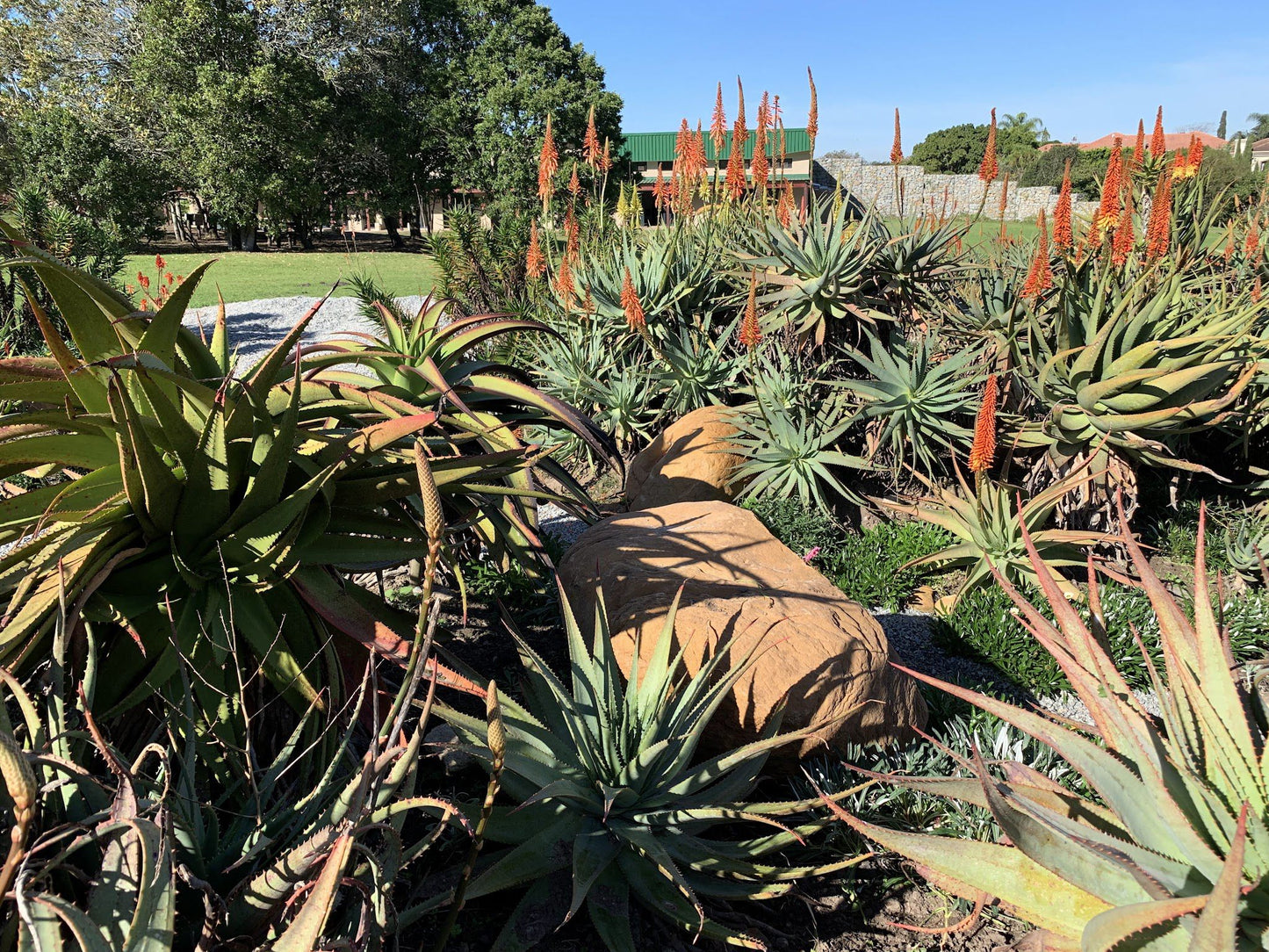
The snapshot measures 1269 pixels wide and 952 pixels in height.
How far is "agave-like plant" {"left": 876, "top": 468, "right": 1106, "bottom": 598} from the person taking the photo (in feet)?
14.9

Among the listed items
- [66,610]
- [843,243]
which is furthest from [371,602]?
[843,243]

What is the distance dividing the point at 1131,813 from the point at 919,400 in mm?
4147

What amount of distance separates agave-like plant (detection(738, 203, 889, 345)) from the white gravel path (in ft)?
24.6

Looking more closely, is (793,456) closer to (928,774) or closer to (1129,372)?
(1129,372)

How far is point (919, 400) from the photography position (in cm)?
547

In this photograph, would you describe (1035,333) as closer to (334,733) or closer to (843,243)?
(843,243)

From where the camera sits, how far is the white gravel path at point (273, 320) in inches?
478

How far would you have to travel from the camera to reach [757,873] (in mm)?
2271

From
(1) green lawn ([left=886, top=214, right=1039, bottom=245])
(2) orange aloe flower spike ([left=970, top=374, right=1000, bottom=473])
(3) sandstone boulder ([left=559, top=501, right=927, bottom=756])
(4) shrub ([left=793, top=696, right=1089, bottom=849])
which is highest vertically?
(1) green lawn ([left=886, top=214, right=1039, bottom=245])

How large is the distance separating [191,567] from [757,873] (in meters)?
1.76

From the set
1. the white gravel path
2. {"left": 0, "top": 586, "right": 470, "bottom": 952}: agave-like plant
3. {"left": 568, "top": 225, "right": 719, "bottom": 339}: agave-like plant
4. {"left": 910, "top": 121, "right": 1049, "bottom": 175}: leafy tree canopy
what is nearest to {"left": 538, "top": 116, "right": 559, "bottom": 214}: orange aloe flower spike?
{"left": 568, "top": 225, "right": 719, "bottom": 339}: agave-like plant

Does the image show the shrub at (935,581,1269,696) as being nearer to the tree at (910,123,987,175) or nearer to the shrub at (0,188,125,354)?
the shrub at (0,188,125,354)

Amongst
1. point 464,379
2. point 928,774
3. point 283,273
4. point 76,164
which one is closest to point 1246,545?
point 928,774

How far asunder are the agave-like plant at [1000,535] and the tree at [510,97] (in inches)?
1133
